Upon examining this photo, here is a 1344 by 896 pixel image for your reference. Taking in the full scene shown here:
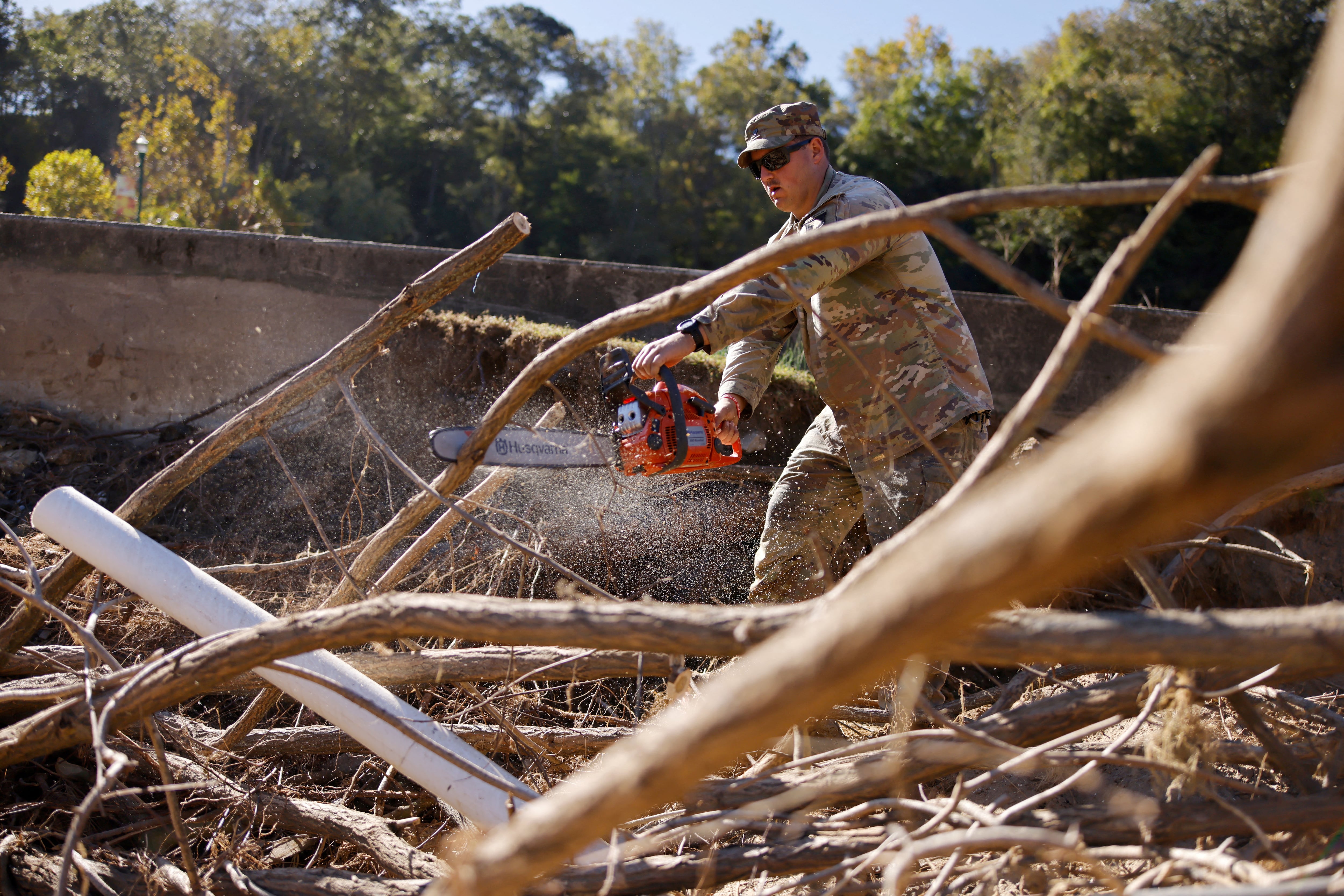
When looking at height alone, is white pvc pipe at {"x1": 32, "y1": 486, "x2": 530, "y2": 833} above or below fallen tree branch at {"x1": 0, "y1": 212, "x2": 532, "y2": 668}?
Result: below

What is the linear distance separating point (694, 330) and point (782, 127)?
88 centimetres

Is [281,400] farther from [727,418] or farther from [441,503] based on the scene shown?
[727,418]

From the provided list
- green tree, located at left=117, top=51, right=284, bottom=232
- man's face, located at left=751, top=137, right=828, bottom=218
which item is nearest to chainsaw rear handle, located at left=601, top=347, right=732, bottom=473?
man's face, located at left=751, top=137, right=828, bottom=218

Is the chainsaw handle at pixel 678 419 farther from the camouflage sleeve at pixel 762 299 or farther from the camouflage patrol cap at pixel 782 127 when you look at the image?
the camouflage patrol cap at pixel 782 127

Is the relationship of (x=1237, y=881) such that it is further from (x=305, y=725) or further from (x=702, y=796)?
(x=305, y=725)

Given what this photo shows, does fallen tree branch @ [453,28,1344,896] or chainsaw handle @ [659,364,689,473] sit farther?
chainsaw handle @ [659,364,689,473]

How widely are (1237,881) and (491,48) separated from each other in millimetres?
45827

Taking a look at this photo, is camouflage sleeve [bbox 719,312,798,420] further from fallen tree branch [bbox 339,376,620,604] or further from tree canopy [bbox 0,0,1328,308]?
tree canopy [bbox 0,0,1328,308]

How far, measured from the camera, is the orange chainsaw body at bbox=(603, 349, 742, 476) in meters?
2.96

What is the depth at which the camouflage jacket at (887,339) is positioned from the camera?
2850 millimetres

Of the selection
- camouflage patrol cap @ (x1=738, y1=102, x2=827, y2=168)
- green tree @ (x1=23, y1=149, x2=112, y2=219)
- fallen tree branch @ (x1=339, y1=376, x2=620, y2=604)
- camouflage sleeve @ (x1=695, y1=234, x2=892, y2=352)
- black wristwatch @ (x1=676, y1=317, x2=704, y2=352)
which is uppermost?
green tree @ (x1=23, y1=149, x2=112, y2=219)

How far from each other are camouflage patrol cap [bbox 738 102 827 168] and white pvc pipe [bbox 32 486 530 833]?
2066mm

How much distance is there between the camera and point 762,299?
267 centimetres

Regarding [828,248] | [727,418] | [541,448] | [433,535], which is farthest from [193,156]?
[828,248]
